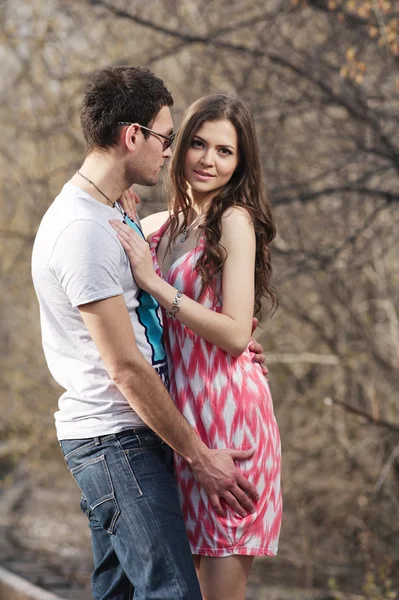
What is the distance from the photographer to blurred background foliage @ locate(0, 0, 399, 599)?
7.21 m

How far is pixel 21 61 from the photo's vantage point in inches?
354

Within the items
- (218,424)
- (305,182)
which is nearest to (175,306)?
(218,424)

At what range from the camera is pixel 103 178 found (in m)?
3.12

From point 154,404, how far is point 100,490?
0.33 metres

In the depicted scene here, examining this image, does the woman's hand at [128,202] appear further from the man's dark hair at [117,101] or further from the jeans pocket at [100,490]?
the jeans pocket at [100,490]

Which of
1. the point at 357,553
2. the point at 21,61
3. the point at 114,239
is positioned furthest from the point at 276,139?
the point at 114,239

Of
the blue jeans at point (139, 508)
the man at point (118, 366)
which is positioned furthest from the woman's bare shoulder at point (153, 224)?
the blue jeans at point (139, 508)

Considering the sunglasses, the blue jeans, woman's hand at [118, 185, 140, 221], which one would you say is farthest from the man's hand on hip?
the sunglasses

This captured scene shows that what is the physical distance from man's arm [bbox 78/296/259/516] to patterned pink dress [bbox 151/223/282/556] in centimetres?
6

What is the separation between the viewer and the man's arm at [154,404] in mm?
2887

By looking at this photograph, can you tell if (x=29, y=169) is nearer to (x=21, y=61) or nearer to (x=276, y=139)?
(x=21, y=61)

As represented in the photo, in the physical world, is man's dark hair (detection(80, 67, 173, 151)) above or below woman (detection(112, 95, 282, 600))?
above

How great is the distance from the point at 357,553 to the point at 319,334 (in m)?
1.95

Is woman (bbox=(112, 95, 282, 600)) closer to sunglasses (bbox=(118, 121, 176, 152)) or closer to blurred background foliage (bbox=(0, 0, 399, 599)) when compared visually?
sunglasses (bbox=(118, 121, 176, 152))
